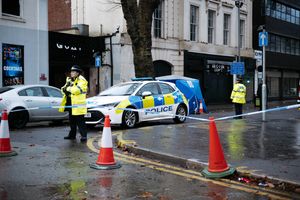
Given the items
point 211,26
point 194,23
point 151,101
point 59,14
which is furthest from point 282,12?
point 151,101

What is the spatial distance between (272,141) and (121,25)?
1669 centimetres

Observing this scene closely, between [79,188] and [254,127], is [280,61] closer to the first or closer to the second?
[254,127]

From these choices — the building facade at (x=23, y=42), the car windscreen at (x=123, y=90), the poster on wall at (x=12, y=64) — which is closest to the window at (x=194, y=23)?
the building facade at (x=23, y=42)

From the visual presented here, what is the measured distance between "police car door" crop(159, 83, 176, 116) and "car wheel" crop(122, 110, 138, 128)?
1.49 metres

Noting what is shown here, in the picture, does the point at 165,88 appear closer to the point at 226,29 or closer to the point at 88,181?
the point at 88,181

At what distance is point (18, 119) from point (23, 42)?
8042 mm

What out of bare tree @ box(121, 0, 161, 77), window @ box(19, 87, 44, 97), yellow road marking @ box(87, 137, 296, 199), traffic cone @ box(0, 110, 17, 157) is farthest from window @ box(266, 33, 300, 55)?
traffic cone @ box(0, 110, 17, 157)

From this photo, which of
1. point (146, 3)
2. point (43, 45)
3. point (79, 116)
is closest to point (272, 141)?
point (79, 116)

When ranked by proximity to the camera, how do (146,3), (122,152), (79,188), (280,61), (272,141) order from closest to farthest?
(79,188) < (122,152) < (272,141) < (146,3) < (280,61)

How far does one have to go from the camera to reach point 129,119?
43.9ft

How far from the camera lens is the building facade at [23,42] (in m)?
20.2

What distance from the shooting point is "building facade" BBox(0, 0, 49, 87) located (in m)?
20.2

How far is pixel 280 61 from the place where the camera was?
40.3 meters

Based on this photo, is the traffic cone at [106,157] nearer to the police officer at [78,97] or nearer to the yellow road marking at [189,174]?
the yellow road marking at [189,174]
